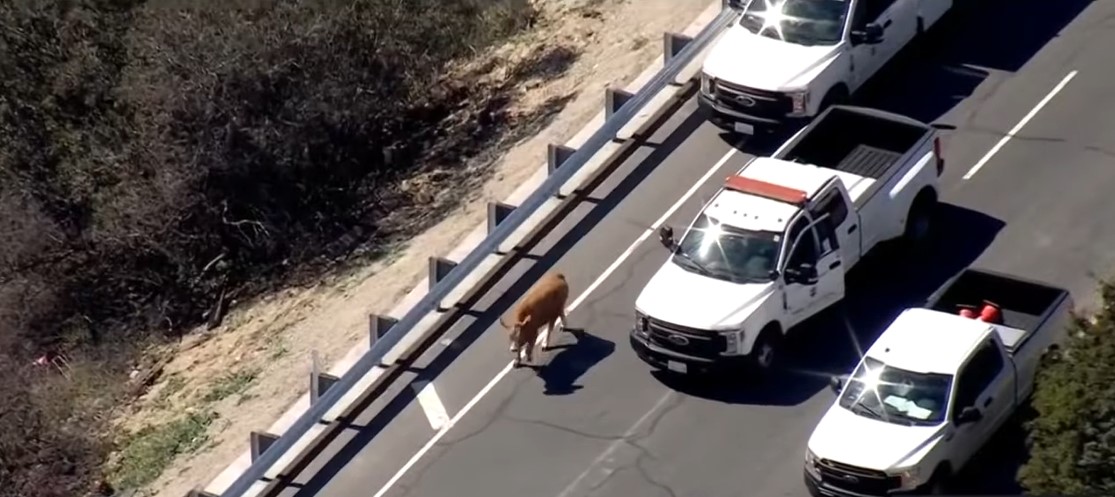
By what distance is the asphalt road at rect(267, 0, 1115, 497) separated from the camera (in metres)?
21.3

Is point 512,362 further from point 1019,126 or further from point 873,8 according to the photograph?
point 1019,126

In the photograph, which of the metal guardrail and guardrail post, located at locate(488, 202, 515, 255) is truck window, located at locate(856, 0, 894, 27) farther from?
guardrail post, located at locate(488, 202, 515, 255)

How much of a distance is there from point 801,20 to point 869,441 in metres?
7.41

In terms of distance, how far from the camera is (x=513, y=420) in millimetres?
22141

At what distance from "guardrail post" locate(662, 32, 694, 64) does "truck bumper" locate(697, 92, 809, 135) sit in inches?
60.7

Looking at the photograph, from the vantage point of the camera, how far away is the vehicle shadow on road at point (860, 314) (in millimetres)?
21891

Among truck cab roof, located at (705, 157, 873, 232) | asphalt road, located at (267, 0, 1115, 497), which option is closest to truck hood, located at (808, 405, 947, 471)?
asphalt road, located at (267, 0, 1115, 497)

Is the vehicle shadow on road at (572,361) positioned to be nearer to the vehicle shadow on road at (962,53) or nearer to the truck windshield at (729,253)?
the truck windshield at (729,253)

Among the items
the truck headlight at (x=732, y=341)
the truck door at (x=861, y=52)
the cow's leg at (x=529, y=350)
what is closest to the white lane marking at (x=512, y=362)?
the cow's leg at (x=529, y=350)

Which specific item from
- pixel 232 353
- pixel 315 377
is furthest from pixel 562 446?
pixel 232 353

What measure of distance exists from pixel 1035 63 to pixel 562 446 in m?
8.67

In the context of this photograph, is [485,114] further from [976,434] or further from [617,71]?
[976,434]

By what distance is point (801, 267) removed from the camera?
21.9m

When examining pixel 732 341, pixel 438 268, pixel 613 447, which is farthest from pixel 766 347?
pixel 438 268
